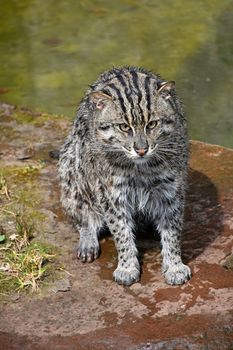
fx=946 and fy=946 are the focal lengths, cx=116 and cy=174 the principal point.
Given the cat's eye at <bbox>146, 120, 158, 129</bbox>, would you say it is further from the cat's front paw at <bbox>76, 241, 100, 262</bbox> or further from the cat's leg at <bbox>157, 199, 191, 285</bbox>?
the cat's front paw at <bbox>76, 241, 100, 262</bbox>

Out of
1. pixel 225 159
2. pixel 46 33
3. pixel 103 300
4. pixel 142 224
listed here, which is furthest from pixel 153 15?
pixel 103 300

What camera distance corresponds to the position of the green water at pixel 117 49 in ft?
33.7

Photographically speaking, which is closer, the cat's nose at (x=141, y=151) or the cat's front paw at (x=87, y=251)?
the cat's nose at (x=141, y=151)

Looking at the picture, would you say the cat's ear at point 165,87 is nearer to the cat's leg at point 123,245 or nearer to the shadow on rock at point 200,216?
the cat's leg at point 123,245

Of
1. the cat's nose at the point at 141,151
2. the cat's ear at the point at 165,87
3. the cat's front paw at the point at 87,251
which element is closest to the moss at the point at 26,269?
the cat's front paw at the point at 87,251

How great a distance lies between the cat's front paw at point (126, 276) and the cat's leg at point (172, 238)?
0.20 metres

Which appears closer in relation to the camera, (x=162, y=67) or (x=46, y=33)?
(x=162, y=67)

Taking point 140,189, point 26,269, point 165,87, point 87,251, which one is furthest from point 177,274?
point 165,87

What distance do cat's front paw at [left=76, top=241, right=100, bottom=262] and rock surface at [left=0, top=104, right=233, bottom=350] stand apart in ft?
0.16


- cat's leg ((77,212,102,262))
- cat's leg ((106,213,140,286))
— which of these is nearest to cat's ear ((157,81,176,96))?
cat's leg ((106,213,140,286))

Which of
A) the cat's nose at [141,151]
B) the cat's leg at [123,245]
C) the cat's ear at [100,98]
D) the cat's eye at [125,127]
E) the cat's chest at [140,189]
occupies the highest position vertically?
the cat's ear at [100,98]

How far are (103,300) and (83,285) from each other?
23 centimetres

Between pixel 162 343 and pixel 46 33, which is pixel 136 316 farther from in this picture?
pixel 46 33

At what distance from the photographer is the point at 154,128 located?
19.5 feet
